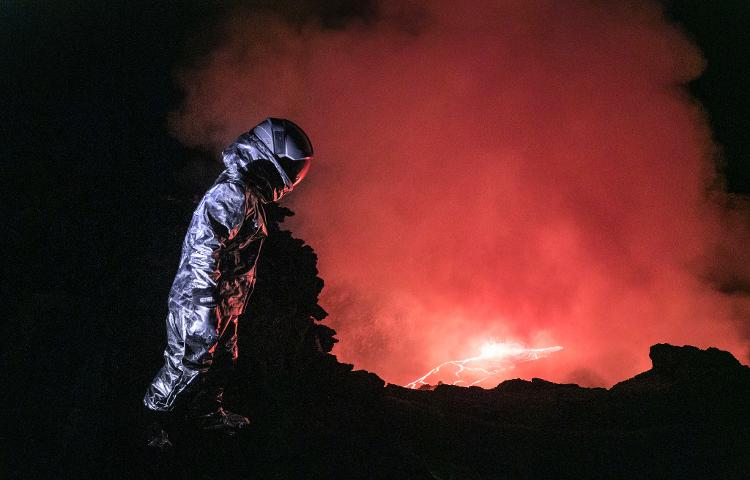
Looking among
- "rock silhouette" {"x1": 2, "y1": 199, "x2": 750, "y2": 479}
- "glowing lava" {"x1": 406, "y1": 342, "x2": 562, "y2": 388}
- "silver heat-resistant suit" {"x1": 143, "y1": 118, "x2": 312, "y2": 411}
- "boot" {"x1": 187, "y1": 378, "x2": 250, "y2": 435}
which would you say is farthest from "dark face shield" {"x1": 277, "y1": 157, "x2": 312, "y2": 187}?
"glowing lava" {"x1": 406, "y1": 342, "x2": 562, "y2": 388}

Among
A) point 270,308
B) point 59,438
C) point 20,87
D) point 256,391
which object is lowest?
point 59,438

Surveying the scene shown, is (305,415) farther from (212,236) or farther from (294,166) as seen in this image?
(294,166)

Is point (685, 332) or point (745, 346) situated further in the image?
point (685, 332)

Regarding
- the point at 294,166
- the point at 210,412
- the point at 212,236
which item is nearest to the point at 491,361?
the point at 210,412

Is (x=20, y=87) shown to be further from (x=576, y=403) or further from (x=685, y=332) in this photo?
(x=685, y=332)

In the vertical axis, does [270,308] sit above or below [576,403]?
above

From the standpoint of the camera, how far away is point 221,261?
11.8 feet

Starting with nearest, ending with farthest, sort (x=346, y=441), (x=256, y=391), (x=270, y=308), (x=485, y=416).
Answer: (x=346, y=441) → (x=256, y=391) → (x=485, y=416) → (x=270, y=308)

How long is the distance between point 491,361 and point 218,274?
1136 inches

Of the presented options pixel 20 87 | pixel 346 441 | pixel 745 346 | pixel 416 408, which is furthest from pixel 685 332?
pixel 20 87

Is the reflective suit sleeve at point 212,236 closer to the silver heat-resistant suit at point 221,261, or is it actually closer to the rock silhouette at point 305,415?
the silver heat-resistant suit at point 221,261

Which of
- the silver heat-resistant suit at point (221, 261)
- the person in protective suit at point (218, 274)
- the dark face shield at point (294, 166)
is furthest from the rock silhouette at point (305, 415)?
the dark face shield at point (294, 166)

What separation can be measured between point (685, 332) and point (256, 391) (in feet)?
106

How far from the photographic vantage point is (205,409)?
12.2 feet
